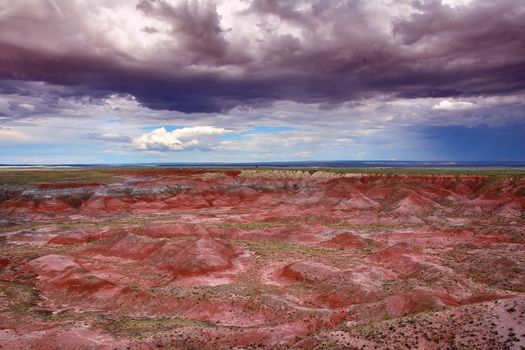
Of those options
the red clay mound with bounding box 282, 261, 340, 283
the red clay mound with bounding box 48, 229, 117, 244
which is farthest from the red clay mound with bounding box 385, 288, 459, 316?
the red clay mound with bounding box 48, 229, 117, 244

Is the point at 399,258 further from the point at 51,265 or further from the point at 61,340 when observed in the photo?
the point at 51,265

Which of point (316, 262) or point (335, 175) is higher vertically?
point (335, 175)

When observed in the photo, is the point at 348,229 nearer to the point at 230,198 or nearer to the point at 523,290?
the point at 523,290

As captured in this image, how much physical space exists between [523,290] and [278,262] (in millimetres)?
31900

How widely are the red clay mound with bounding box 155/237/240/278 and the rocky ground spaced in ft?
0.80

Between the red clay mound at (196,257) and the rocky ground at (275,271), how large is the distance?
0.80ft

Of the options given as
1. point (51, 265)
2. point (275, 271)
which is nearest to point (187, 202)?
point (51, 265)

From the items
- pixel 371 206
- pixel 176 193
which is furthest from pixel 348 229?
pixel 176 193

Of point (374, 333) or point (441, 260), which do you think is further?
point (441, 260)

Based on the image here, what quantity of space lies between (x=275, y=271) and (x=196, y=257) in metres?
11.9

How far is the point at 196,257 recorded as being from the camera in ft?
199

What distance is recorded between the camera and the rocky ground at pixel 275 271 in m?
32.8

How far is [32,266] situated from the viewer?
60281 millimetres

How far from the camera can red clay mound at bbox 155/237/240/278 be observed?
2306 inches
